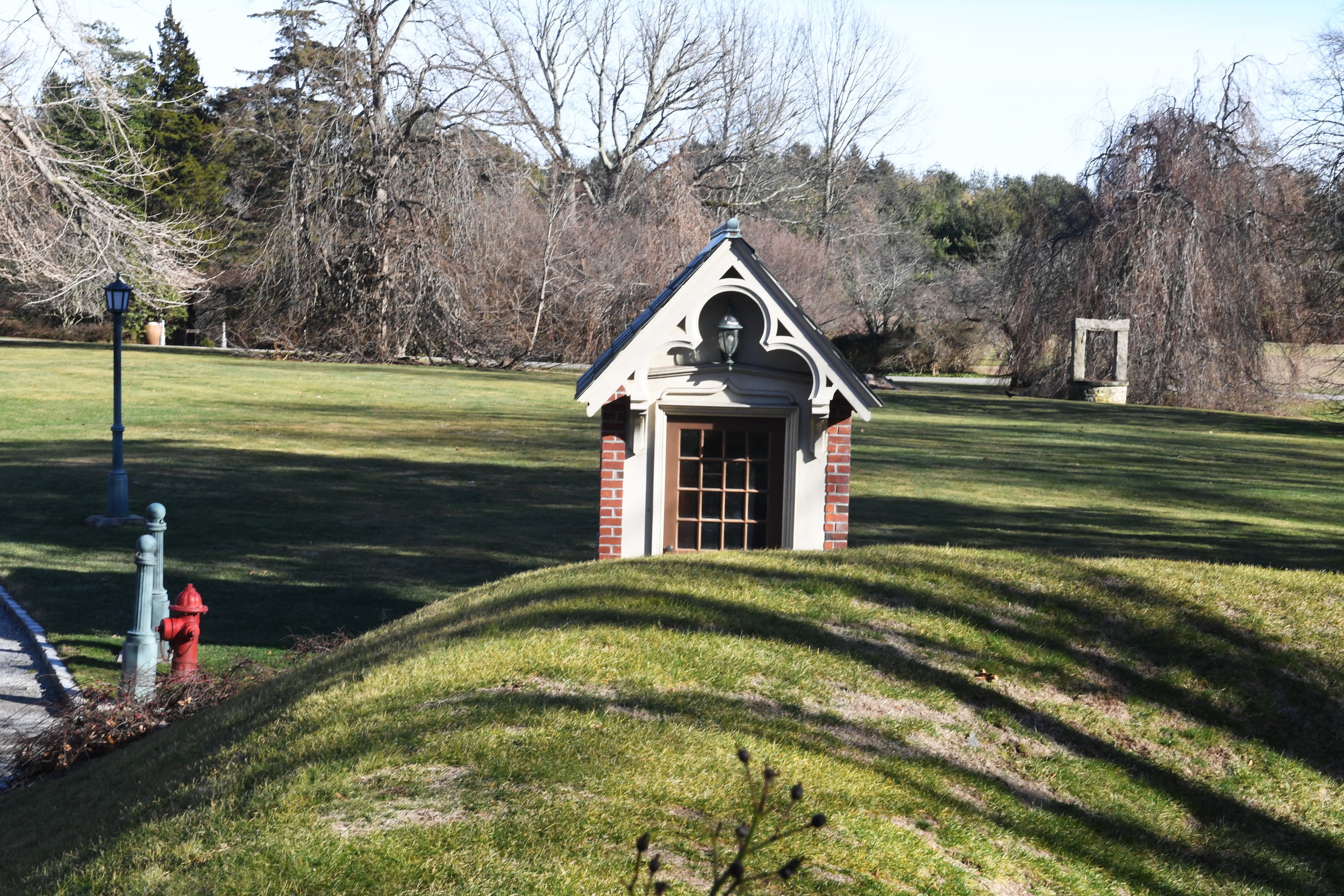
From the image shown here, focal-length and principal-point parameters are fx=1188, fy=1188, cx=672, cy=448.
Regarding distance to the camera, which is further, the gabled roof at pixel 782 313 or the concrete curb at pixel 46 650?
A: the gabled roof at pixel 782 313


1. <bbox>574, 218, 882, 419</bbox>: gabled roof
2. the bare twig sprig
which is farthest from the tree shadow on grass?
the bare twig sprig

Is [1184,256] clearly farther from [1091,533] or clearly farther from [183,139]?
[183,139]

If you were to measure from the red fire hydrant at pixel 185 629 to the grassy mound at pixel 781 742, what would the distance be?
1303 millimetres

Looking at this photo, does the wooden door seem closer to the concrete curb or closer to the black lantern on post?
the black lantern on post

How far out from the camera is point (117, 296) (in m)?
14.0

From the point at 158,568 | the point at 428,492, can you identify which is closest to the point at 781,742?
the point at 158,568

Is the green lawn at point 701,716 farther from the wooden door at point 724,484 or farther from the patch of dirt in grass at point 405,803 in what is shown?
the wooden door at point 724,484

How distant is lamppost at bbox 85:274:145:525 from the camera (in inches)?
554

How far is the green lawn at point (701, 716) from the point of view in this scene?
4.40 meters

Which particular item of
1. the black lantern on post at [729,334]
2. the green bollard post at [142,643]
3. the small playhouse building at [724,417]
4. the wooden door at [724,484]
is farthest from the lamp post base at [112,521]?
the black lantern on post at [729,334]

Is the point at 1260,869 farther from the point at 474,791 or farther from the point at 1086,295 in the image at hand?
the point at 1086,295

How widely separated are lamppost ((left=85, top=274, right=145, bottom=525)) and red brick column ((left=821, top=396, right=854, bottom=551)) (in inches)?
350

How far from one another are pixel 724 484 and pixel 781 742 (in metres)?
4.68

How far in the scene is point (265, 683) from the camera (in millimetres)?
7621
